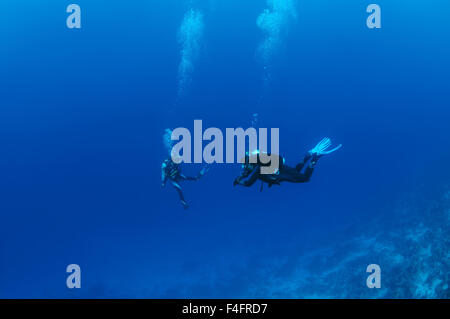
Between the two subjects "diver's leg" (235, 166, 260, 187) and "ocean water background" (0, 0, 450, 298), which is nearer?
"diver's leg" (235, 166, 260, 187)

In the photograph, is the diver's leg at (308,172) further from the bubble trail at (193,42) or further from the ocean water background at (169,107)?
the bubble trail at (193,42)

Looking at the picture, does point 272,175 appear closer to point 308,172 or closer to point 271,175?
point 271,175

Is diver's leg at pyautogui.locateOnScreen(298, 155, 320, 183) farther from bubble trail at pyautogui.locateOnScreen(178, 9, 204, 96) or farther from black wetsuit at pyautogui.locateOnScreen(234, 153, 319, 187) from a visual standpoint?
bubble trail at pyautogui.locateOnScreen(178, 9, 204, 96)

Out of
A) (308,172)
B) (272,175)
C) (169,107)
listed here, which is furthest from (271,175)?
(169,107)

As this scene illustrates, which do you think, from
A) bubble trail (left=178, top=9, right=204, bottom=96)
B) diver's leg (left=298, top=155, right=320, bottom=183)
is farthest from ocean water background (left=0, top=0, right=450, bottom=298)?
diver's leg (left=298, top=155, right=320, bottom=183)

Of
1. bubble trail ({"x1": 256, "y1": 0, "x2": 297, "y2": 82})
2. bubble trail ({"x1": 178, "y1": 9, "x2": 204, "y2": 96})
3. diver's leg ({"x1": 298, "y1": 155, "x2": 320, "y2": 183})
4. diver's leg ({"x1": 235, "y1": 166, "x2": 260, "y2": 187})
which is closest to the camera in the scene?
diver's leg ({"x1": 235, "y1": 166, "x2": 260, "y2": 187})

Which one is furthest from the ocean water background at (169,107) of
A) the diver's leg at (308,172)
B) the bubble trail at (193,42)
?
the diver's leg at (308,172)

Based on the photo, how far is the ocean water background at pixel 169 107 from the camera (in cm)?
5150

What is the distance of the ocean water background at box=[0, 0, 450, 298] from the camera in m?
51.5

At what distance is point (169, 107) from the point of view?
69.6 meters

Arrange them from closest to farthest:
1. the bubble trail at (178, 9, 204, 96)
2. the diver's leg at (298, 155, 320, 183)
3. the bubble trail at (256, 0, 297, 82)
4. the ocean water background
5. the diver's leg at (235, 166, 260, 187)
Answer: the diver's leg at (235, 166, 260, 187) < the diver's leg at (298, 155, 320, 183) < the ocean water background < the bubble trail at (178, 9, 204, 96) < the bubble trail at (256, 0, 297, 82)
